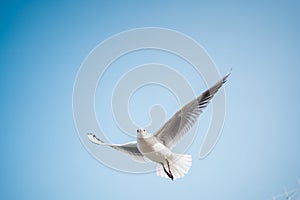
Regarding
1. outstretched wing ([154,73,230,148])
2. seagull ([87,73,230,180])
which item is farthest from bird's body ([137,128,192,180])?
outstretched wing ([154,73,230,148])

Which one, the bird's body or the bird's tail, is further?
the bird's tail

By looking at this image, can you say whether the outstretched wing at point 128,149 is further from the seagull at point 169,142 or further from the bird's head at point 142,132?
the bird's head at point 142,132

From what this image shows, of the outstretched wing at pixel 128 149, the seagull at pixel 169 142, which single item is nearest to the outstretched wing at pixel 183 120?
the seagull at pixel 169 142

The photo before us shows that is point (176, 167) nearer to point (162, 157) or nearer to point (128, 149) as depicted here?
point (162, 157)

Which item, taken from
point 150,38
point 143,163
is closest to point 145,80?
point 150,38

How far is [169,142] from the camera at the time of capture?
7305 millimetres

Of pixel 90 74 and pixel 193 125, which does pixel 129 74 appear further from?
pixel 193 125

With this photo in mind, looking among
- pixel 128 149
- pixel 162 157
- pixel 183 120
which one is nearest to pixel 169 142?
pixel 162 157

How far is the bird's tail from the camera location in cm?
776

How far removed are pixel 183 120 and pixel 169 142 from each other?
1.79ft

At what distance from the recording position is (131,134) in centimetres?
730

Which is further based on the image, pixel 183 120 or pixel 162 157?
pixel 162 157

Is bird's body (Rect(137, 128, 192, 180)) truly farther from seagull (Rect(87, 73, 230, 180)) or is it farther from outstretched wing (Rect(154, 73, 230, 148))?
outstretched wing (Rect(154, 73, 230, 148))

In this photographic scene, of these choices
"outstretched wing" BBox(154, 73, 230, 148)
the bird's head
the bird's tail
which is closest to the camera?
"outstretched wing" BBox(154, 73, 230, 148)
